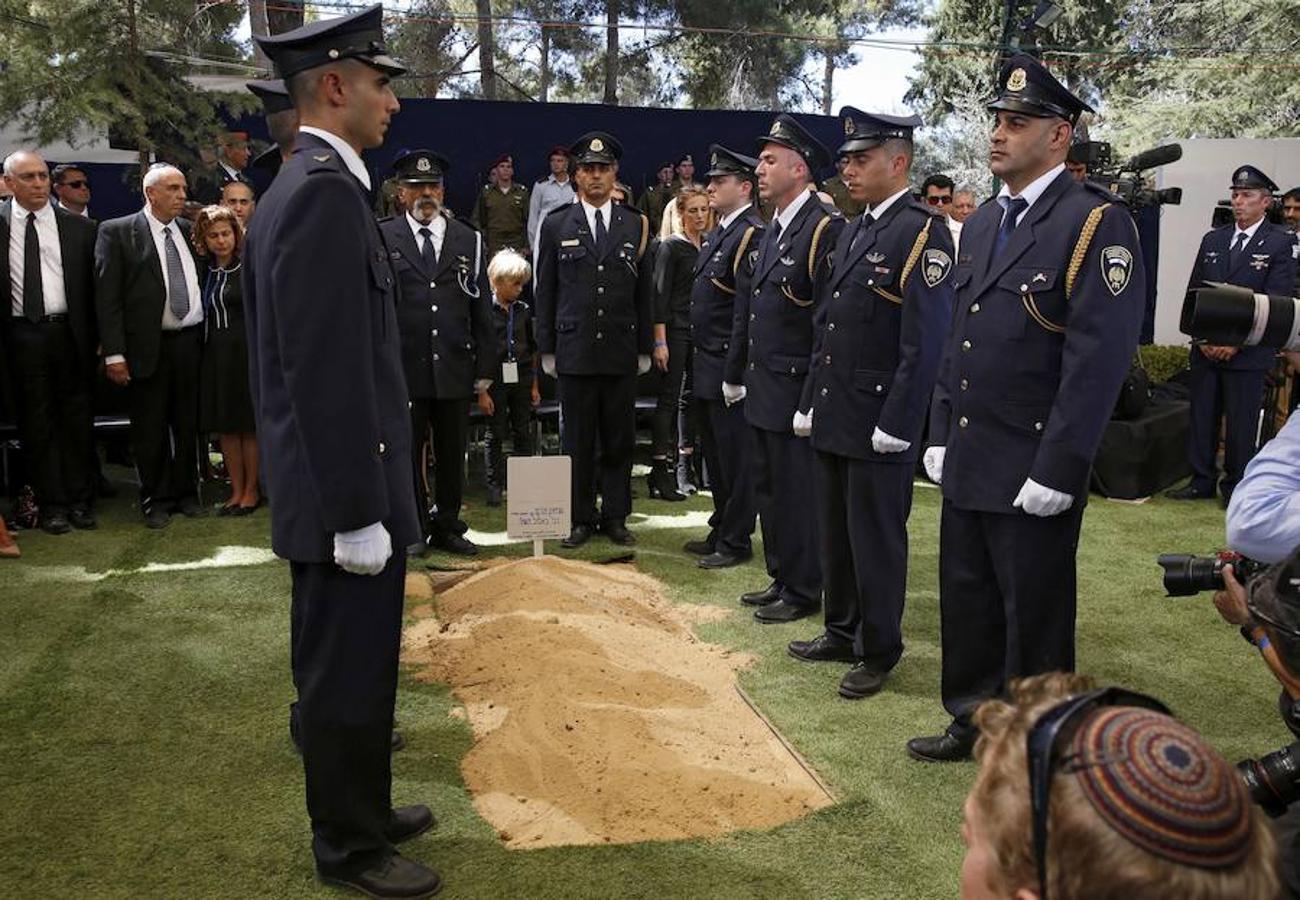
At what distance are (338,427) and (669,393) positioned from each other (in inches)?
196

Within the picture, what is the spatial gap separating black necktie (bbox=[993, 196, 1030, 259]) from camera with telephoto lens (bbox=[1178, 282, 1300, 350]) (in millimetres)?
1350

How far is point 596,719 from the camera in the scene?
3.66 metres

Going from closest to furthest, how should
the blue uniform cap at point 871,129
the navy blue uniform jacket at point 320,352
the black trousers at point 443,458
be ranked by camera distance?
the navy blue uniform jacket at point 320,352, the blue uniform cap at point 871,129, the black trousers at point 443,458

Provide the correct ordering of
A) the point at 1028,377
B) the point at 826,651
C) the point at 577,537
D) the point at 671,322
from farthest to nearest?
the point at 671,322, the point at 577,537, the point at 826,651, the point at 1028,377

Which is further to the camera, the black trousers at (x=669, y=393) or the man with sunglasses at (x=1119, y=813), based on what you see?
the black trousers at (x=669, y=393)

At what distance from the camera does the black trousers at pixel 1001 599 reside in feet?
10.9

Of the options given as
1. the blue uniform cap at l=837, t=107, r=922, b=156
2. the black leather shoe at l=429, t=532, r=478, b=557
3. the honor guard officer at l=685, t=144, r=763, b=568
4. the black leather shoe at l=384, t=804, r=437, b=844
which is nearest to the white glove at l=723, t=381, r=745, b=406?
the honor guard officer at l=685, t=144, r=763, b=568

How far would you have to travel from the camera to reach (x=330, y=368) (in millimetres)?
2436

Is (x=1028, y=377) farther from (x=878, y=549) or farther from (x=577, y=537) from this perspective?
(x=577, y=537)

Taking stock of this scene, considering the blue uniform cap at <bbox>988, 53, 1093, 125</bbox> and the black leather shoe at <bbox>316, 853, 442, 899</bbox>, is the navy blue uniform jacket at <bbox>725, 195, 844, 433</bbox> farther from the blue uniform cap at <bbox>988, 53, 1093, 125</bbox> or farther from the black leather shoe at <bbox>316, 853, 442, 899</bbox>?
the black leather shoe at <bbox>316, 853, 442, 899</bbox>

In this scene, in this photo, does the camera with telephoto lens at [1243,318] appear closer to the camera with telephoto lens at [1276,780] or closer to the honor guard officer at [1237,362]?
the camera with telephoto lens at [1276,780]

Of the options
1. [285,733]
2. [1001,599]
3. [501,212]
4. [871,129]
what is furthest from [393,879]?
[501,212]

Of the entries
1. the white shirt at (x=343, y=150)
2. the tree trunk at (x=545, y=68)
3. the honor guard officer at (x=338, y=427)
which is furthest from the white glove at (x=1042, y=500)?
the tree trunk at (x=545, y=68)

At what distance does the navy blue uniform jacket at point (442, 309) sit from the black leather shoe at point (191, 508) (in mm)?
1759
